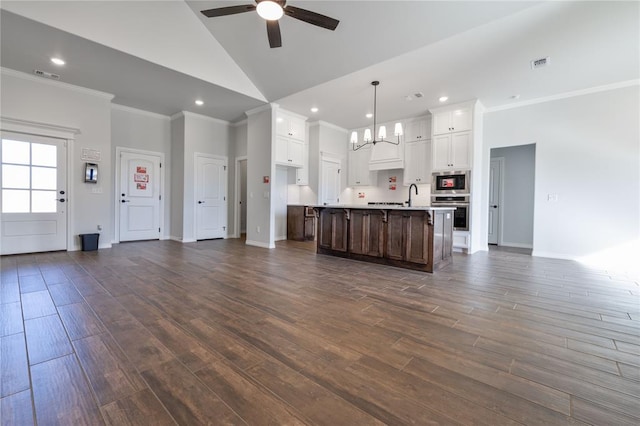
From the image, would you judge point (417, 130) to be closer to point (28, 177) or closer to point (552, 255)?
point (552, 255)

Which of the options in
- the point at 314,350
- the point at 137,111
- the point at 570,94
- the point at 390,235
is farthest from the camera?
the point at 137,111

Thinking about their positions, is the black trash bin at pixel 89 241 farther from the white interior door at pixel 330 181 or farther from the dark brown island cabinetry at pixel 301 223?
the white interior door at pixel 330 181

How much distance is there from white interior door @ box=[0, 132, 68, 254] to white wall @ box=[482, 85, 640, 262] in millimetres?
8835

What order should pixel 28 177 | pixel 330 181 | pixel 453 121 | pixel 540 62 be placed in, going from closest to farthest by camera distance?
1. pixel 540 62
2. pixel 28 177
3. pixel 453 121
4. pixel 330 181

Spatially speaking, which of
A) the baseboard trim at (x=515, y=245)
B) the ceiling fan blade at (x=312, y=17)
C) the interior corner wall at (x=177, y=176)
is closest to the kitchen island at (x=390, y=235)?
the ceiling fan blade at (x=312, y=17)

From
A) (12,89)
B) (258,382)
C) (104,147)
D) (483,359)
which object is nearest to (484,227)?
(483,359)

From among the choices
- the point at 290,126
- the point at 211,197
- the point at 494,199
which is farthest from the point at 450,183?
the point at 211,197

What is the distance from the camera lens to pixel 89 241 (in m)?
5.23

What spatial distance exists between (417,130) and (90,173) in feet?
23.0

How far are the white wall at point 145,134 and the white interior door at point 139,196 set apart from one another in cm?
16

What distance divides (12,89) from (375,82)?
605 centimetres

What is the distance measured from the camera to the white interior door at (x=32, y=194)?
4660 mm

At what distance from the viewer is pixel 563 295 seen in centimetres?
302

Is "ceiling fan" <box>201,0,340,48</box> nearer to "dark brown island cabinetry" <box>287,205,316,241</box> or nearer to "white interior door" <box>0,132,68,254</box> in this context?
"white interior door" <box>0,132,68,254</box>
